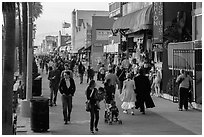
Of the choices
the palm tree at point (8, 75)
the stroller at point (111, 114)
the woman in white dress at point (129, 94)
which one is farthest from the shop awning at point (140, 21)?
the palm tree at point (8, 75)

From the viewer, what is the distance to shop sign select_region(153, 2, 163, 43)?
65.5ft

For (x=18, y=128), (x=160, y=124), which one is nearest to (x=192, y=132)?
(x=160, y=124)

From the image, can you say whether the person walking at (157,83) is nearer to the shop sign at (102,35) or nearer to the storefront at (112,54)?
the storefront at (112,54)

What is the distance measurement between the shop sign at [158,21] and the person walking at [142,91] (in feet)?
19.8

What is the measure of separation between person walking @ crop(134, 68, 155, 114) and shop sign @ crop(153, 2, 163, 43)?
19.8 feet

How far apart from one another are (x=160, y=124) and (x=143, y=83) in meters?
2.41

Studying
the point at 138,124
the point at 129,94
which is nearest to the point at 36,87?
the point at 129,94

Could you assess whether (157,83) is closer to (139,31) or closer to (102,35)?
(139,31)

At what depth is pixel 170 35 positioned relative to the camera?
1989 centimetres

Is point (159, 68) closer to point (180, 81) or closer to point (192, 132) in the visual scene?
point (180, 81)

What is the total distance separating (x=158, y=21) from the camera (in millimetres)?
20281

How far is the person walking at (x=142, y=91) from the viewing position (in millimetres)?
14180

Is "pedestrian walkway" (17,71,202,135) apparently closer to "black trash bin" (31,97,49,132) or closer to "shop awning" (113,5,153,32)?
"black trash bin" (31,97,49,132)

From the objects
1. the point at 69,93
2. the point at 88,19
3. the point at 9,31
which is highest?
the point at 88,19
